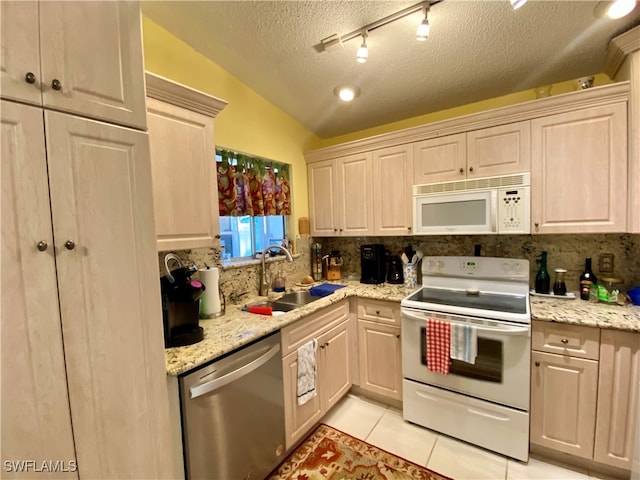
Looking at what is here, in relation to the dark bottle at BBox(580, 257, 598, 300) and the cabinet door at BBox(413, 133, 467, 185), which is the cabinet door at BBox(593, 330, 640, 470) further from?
the cabinet door at BBox(413, 133, 467, 185)

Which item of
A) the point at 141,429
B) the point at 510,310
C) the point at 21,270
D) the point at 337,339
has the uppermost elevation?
the point at 21,270

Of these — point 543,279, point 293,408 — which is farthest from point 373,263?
point 293,408

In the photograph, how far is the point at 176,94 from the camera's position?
→ 1.51 m

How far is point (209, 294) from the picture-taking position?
1.80 metres

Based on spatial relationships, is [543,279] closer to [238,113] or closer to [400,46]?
[400,46]

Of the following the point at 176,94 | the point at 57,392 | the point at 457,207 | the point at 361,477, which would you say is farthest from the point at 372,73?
the point at 361,477

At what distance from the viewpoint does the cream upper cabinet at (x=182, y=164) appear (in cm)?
145

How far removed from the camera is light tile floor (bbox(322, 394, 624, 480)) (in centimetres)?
168

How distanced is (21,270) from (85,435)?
574mm

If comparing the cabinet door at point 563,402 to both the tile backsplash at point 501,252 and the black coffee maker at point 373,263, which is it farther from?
the black coffee maker at point 373,263

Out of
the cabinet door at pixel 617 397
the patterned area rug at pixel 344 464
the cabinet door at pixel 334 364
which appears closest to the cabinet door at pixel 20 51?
the cabinet door at pixel 334 364

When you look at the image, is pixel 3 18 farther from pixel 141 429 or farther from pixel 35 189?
pixel 141 429

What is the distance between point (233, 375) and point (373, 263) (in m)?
1.69

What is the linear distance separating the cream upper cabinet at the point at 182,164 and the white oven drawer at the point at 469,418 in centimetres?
182
